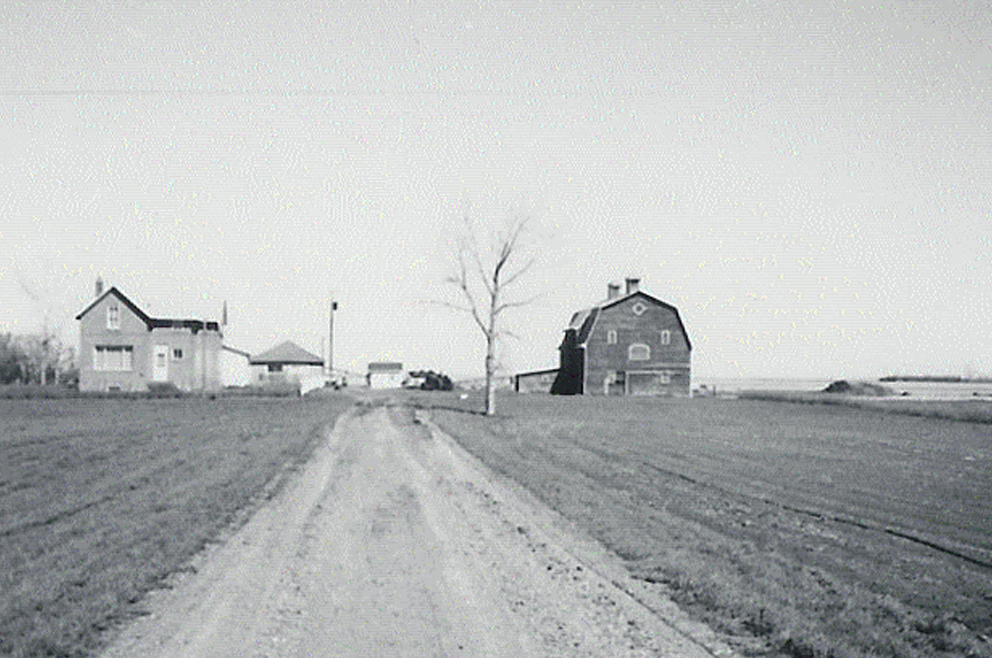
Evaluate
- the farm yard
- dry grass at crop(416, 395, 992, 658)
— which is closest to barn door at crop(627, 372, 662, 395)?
the farm yard

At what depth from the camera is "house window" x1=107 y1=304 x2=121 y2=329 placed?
67875 mm

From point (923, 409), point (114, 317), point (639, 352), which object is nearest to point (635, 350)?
point (639, 352)

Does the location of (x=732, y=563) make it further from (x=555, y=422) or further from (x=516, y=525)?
(x=555, y=422)

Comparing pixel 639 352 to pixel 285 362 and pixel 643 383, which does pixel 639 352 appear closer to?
pixel 643 383

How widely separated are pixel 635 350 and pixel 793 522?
58.8 meters

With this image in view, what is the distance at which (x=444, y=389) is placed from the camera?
293 feet

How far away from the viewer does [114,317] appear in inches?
2680

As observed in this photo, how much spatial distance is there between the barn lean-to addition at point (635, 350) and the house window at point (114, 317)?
4069cm

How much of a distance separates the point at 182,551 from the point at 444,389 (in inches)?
3028

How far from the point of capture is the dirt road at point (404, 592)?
8.48 meters

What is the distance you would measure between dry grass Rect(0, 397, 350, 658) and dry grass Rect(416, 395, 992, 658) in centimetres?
686

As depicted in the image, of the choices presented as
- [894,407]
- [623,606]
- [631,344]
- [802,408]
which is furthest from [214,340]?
[623,606]

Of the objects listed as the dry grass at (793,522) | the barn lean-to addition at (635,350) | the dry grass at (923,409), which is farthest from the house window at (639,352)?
the dry grass at (793,522)

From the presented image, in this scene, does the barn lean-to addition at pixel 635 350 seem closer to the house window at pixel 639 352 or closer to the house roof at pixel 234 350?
the house window at pixel 639 352
